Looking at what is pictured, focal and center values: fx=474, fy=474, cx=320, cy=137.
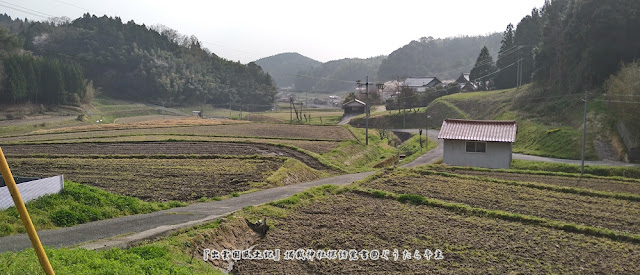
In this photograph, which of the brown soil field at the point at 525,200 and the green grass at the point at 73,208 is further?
the brown soil field at the point at 525,200

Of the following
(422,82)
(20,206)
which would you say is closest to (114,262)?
(20,206)

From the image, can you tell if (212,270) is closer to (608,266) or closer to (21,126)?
(608,266)

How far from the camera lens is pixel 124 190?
58.6 feet

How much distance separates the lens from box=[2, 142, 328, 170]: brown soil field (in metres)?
28.0

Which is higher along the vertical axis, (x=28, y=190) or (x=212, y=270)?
(x=28, y=190)

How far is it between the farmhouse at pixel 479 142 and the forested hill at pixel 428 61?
139 metres

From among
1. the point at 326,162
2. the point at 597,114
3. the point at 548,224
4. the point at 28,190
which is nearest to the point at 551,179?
the point at 548,224

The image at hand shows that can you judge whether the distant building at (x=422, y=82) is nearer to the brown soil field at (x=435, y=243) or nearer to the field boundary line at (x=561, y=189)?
the field boundary line at (x=561, y=189)

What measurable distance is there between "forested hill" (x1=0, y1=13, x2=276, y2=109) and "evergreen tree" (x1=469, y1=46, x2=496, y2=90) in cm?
4875

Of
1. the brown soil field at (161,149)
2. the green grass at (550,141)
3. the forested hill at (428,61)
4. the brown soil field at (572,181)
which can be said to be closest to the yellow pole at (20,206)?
the brown soil field at (572,181)

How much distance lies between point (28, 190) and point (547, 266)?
42.7 ft

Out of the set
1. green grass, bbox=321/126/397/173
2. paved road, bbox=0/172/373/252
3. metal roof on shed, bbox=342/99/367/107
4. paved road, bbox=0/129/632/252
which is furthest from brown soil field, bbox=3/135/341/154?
metal roof on shed, bbox=342/99/367/107

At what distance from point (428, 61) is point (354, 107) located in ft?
390

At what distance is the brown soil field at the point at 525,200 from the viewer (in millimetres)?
14367
